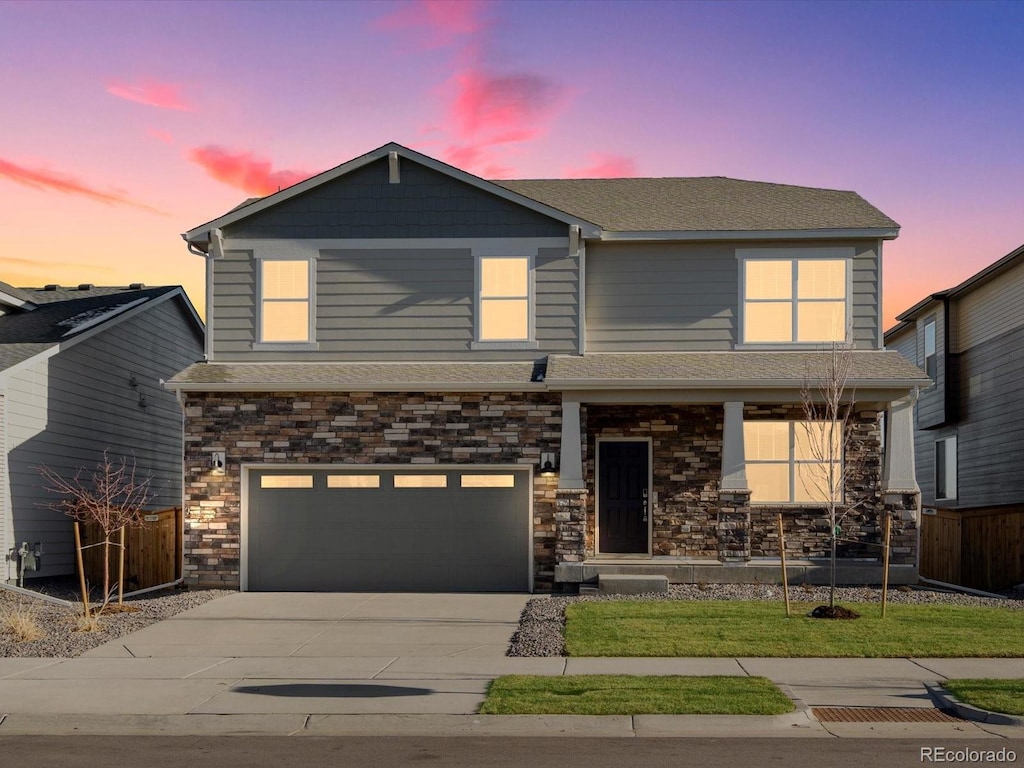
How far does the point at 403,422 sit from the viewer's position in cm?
2011

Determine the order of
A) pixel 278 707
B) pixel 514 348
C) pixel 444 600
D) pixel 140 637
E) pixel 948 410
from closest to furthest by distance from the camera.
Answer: pixel 278 707
pixel 140 637
pixel 444 600
pixel 514 348
pixel 948 410

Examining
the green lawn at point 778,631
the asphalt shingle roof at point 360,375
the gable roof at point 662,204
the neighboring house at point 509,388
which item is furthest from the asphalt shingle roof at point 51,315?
the green lawn at point 778,631

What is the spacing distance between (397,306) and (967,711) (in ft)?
42.5

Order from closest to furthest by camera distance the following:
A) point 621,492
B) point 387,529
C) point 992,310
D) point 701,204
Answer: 1. point 387,529
2. point 621,492
3. point 701,204
4. point 992,310

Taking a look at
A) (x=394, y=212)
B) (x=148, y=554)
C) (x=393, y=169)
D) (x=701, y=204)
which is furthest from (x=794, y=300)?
(x=148, y=554)

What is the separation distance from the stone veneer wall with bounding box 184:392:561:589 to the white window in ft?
45.8

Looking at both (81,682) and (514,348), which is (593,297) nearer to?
(514,348)

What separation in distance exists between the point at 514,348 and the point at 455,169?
3390 millimetres

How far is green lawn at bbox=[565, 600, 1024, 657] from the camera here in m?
13.3

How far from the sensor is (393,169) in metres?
20.7

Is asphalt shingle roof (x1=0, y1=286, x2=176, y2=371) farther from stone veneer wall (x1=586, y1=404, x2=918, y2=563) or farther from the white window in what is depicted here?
the white window

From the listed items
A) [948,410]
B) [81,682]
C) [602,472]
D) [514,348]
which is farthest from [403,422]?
[948,410]

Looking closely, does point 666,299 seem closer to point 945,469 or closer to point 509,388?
point 509,388

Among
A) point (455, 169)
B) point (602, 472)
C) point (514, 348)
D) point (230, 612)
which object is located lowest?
point (230, 612)
